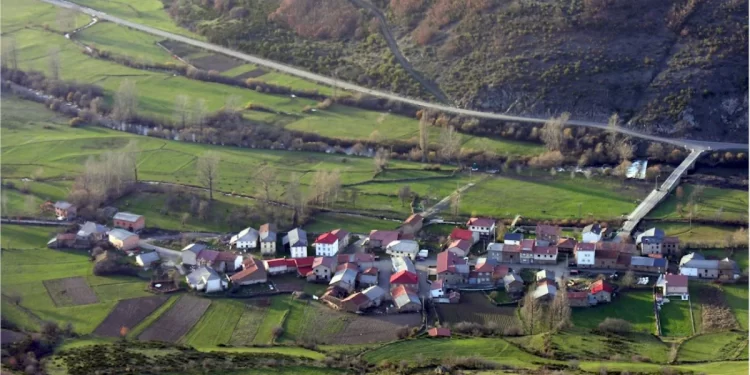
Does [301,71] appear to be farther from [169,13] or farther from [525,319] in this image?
[525,319]

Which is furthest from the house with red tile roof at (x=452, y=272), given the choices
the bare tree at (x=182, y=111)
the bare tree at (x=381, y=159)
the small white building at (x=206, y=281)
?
the bare tree at (x=182, y=111)

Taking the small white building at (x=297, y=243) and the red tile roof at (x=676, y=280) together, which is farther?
the small white building at (x=297, y=243)

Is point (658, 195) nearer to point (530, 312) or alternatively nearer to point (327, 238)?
point (530, 312)

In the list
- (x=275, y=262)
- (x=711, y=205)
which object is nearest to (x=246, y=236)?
(x=275, y=262)

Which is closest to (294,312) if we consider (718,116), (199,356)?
(199,356)

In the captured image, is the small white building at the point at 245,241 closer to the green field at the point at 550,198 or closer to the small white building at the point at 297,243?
the small white building at the point at 297,243
